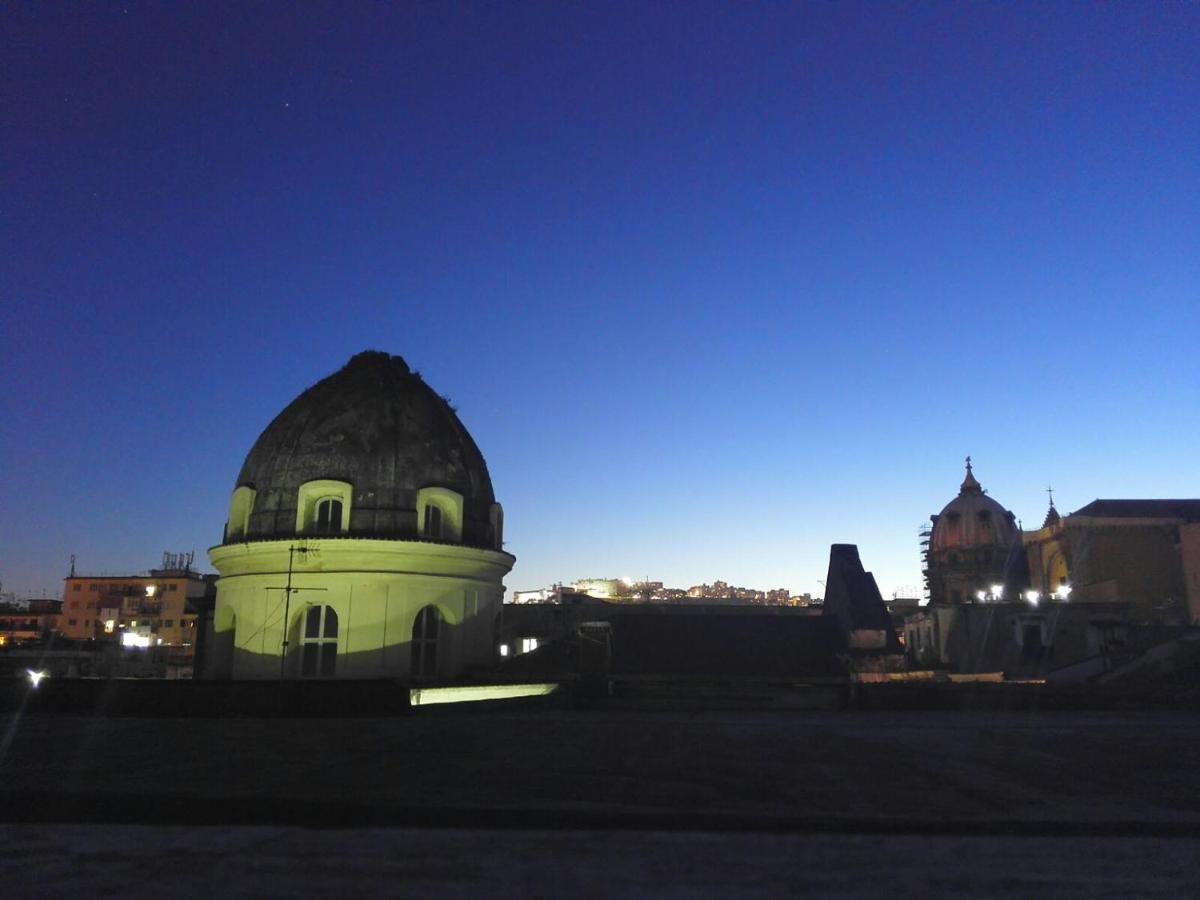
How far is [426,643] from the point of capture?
2852 cm

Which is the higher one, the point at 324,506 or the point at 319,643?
the point at 324,506

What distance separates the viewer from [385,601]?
2773cm

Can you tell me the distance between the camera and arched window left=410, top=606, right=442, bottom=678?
28203 millimetres

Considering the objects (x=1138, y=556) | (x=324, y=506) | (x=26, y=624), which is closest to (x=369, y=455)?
(x=324, y=506)

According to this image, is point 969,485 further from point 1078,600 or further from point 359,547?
point 359,547

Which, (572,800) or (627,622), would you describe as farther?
(627,622)

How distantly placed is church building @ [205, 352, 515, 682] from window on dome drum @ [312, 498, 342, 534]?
4 centimetres

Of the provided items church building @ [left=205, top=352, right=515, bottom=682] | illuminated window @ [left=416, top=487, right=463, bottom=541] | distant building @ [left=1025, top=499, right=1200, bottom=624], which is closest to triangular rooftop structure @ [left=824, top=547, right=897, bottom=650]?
distant building @ [left=1025, top=499, right=1200, bottom=624]

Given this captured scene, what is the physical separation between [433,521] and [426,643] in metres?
4.17

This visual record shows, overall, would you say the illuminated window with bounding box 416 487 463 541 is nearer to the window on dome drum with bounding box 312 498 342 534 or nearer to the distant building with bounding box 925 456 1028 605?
the window on dome drum with bounding box 312 498 342 534

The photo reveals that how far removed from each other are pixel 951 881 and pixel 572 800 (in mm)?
2714

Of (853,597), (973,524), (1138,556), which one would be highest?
(973,524)

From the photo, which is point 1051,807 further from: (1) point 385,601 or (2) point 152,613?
(2) point 152,613

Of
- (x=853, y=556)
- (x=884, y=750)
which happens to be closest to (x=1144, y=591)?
(x=853, y=556)
